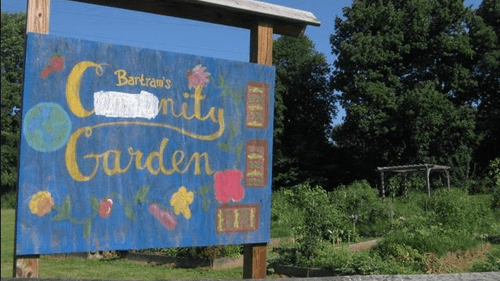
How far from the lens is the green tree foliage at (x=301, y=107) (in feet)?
118

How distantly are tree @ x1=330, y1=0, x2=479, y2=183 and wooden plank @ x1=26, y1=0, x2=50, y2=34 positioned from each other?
98.9ft

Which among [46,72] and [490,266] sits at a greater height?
[46,72]

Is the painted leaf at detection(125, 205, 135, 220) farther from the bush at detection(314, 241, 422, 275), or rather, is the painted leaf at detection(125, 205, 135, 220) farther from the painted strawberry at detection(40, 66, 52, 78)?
the bush at detection(314, 241, 422, 275)

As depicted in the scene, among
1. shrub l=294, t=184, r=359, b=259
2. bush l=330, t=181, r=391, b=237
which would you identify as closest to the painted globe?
shrub l=294, t=184, r=359, b=259

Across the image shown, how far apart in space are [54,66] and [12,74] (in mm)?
432

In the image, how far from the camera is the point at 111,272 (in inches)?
350

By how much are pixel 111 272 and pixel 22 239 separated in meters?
5.29

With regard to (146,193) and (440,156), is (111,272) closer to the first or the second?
(146,193)

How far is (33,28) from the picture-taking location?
3953 mm

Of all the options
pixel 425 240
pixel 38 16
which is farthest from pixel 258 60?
pixel 425 240

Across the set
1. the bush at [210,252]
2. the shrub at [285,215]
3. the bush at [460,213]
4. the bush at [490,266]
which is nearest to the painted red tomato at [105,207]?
the bush at [490,266]

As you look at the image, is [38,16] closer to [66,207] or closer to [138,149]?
[138,149]

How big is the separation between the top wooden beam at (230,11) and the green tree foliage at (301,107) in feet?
100

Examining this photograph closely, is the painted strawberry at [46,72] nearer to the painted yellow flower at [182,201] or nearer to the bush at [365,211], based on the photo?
the painted yellow flower at [182,201]
